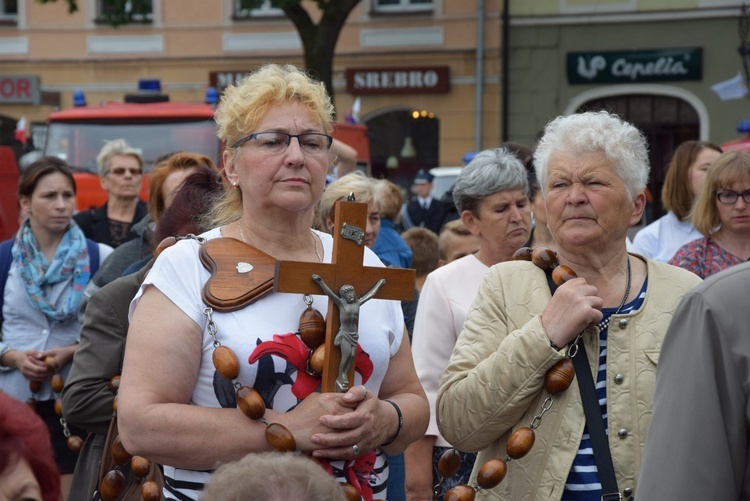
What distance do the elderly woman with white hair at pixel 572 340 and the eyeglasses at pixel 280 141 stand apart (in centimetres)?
63

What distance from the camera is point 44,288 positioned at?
217 inches

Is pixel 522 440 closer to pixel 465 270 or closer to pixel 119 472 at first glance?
pixel 119 472

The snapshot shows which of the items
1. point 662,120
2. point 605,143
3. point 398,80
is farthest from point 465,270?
point 398,80

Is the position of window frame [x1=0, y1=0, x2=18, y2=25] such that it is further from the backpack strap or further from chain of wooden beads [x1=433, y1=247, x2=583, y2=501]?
chain of wooden beads [x1=433, y1=247, x2=583, y2=501]

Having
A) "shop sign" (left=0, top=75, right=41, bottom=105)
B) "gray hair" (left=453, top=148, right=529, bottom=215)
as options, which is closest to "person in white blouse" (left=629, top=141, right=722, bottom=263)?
"gray hair" (left=453, top=148, right=529, bottom=215)

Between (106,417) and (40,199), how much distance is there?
2.32 meters

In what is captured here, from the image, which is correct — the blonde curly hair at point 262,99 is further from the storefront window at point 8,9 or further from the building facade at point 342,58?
the storefront window at point 8,9

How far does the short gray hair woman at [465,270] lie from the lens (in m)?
Answer: 4.02

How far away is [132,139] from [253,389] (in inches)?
345

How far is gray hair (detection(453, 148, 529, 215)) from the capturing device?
4449 mm

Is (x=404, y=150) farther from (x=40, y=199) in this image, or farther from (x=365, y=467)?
(x=365, y=467)

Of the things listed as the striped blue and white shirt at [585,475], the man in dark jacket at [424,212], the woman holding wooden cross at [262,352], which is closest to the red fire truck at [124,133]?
the man in dark jacket at [424,212]

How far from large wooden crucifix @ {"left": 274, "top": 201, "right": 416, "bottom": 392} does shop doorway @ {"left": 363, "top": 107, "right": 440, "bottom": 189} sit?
751 inches

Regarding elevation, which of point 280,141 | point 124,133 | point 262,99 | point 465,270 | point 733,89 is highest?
point 262,99
